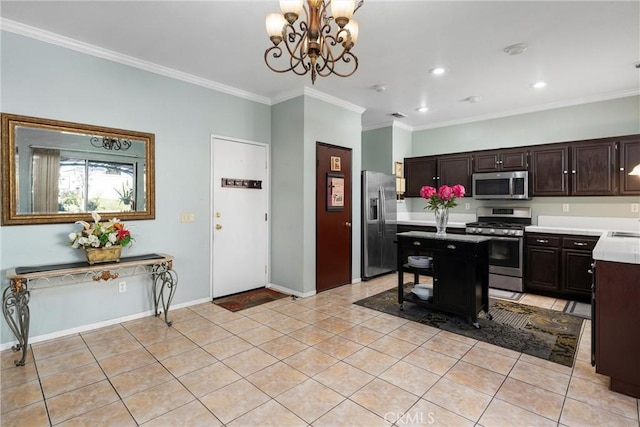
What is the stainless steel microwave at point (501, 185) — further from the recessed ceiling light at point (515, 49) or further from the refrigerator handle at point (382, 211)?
the recessed ceiling light at point (515, 49)

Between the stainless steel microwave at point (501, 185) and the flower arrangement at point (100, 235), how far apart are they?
5.08m

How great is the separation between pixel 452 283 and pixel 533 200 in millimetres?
2805

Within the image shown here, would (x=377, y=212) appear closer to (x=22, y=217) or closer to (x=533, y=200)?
(x=533, y=200)

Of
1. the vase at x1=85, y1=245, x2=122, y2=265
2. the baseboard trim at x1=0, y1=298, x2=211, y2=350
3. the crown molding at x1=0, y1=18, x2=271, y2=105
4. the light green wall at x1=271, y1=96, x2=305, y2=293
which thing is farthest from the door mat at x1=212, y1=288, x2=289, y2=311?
the crown molding at x1=0, y1=18, x2=271, y2=105

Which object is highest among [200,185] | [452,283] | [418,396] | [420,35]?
[420,35]

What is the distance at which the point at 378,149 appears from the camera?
6.41 meters

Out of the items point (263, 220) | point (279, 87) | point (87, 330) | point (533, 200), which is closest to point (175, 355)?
point (87, 330)

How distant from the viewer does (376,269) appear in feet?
17.8

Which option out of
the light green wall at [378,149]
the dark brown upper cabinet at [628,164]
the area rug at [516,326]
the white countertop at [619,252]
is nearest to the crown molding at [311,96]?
the light green wall at [378,149]

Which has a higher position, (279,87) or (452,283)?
(279,87)

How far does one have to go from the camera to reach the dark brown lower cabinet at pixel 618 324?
217cm

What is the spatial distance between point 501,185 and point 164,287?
5.05 m

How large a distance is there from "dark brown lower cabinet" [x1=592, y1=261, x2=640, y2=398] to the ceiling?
204cm

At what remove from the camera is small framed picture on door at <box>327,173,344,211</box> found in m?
4.72
